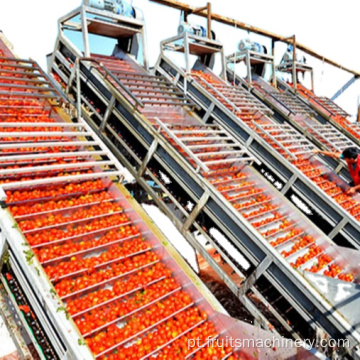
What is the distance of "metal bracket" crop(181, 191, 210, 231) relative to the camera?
5902mm

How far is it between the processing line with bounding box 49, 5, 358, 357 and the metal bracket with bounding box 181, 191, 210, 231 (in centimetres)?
2

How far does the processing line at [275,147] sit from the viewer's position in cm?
733

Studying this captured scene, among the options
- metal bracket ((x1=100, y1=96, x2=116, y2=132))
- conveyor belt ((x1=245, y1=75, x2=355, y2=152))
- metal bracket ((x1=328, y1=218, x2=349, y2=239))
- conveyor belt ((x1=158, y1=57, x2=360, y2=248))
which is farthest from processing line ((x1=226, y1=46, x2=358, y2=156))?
metal bracket ((x1=100, y1=96, x2=116, y2=132))

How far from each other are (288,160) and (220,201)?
3429 mm

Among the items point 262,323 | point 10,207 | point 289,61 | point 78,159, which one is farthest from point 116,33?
point 289,61

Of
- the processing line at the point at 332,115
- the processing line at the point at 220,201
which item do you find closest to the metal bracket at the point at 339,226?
the processing line at the point at 220,201

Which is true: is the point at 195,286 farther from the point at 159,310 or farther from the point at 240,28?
the point at 240,28

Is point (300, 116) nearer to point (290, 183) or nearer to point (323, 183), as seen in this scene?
point (323, 183)

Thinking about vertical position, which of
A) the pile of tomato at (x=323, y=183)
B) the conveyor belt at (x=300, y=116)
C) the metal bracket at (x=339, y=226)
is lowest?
the metal bracket at (x=339, y=226)

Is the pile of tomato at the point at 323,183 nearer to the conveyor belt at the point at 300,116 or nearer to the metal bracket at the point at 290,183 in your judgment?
the metal bracket at the point at 290,183

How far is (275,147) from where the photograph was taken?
346 inches

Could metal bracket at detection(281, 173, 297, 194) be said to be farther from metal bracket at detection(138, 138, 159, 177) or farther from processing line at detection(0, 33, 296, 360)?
processing line at detection(0, 33, 296, 360)

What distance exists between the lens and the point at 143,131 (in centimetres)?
685

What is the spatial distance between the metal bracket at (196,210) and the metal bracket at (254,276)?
1.52 m
